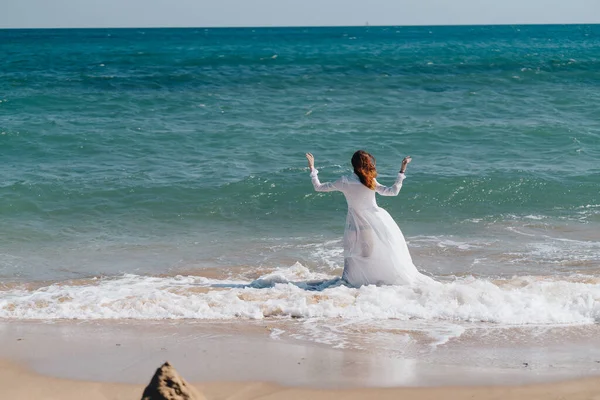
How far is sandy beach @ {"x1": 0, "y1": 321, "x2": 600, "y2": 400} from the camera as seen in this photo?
19.2 ft

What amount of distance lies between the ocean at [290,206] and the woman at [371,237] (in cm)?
21

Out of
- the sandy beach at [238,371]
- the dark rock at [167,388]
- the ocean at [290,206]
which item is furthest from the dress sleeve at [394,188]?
the dark rock at [167,388]

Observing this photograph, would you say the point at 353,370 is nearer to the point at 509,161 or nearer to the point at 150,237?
the point at 150,237

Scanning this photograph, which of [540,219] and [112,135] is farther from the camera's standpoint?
[112,135]

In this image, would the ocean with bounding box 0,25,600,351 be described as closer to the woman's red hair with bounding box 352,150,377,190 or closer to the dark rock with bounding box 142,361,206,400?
the woman's red hair with bounding box 352,150,377,190

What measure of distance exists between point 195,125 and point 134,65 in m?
18.0

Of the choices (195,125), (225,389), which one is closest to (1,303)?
(225,389)

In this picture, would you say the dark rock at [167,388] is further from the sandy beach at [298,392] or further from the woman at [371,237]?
the woman at [371,237]

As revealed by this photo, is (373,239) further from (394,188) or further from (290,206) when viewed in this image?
(290,206)

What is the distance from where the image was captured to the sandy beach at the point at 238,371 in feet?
19.2

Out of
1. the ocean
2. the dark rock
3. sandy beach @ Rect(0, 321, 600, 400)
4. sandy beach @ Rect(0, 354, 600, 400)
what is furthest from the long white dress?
the dark rock

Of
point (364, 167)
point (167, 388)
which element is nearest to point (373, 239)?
point (364, 167)

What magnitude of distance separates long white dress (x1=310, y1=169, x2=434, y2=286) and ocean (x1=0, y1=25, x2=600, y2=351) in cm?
21

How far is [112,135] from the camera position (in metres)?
18.3
